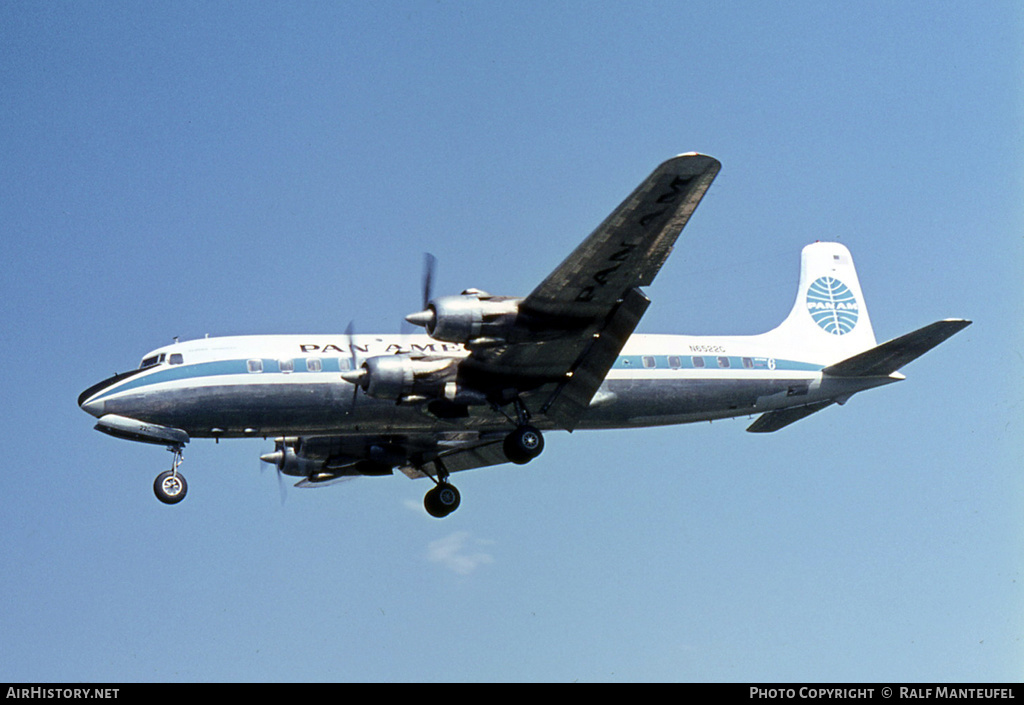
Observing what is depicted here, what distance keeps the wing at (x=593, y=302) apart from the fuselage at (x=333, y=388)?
0.97 metres

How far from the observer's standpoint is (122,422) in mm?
23781

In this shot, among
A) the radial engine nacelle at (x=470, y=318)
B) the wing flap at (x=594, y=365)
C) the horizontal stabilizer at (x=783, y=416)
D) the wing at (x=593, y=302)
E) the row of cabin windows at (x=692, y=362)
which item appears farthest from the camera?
the horizontal stabilizer at (x=783, y=416)

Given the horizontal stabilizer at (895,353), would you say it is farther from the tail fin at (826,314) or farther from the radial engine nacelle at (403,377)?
the radial engine nacelle at (403,377)

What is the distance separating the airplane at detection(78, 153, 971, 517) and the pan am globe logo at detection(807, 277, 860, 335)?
223 centimetres

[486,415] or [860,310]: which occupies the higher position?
[860,310]

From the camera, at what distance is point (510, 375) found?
81.9 feet

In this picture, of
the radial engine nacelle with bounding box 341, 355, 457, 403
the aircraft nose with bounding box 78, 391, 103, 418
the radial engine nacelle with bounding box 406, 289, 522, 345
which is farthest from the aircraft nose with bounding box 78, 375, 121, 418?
the radial engine nacelle with bounding box 406, 289, 522, 345

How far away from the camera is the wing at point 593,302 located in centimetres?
2094

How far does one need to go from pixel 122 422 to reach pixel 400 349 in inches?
252

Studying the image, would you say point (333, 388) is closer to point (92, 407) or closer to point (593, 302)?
point (92, 407)

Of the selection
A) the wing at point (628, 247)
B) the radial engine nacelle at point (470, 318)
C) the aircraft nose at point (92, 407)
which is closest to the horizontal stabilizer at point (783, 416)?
the wing at point (628, 247)
